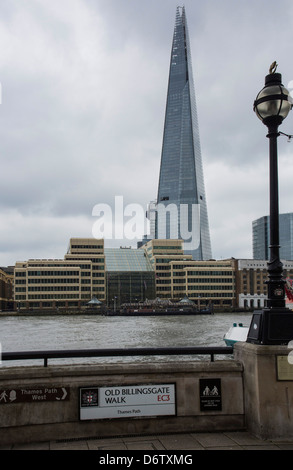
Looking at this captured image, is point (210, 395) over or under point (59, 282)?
over

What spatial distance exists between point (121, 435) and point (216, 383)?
6.23 ft

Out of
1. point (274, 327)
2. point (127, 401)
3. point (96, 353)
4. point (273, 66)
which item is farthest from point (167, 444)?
point (273, 66)

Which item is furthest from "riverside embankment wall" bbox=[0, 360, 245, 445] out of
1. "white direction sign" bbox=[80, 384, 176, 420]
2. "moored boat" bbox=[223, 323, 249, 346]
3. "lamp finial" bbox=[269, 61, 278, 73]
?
"moored boat" bbox=[223, 323, 249, 346]

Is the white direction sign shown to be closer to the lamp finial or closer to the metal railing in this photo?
the metal railing

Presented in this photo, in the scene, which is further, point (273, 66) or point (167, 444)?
point (273, 66)

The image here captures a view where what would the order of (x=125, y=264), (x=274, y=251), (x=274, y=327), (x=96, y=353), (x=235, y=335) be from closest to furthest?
(x=274, y=327)
(x=96, y=353)
(x=274, y=251)
(x=235, y=335)
(x=125, y=264)

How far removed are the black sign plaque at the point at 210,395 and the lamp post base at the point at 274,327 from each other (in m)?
1.07

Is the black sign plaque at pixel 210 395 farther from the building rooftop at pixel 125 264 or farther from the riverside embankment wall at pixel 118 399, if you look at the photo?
the building rooftop at pixel 125 264

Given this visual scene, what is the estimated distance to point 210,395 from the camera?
814 centimetres

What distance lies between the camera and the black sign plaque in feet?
26.5

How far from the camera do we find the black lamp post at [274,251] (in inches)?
320

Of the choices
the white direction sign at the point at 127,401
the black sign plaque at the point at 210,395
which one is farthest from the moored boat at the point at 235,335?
the white direction sign at the point at 127,401

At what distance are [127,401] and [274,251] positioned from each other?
3872 mm

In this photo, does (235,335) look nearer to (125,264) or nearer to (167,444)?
(167,444)
